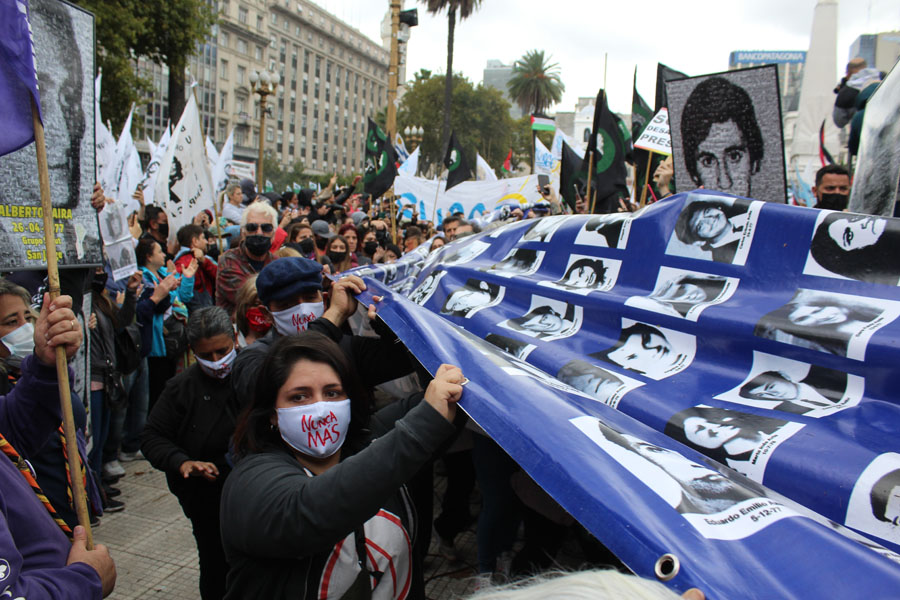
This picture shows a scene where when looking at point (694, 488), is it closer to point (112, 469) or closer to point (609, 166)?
point (609, 166)

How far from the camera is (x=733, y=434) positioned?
4.93ft

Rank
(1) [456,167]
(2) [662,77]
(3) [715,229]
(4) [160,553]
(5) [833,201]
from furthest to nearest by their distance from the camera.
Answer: (1) [456,167] → (2) [662,77] → (4) [160,553] → (5) [833,201] → (3) [715,229]

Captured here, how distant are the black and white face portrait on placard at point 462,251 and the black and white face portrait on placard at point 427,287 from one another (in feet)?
0.26

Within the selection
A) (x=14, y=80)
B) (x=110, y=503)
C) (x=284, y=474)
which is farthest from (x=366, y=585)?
(x=110, y=503)

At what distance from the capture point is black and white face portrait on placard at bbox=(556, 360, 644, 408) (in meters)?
1.83

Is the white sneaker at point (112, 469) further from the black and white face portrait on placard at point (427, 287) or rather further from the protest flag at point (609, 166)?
the protest flag at point (609, 166)

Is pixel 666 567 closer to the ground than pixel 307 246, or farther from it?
closer to the ground

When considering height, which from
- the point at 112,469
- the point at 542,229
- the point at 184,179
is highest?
the point at 184,179

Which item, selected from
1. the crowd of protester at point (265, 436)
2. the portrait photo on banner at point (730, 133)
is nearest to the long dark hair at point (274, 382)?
the crowd of protester at point (265, 436)

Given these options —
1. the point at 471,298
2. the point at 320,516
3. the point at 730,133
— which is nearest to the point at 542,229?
the point at 471,298

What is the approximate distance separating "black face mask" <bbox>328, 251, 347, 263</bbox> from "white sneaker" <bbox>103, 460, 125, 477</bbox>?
249 cm

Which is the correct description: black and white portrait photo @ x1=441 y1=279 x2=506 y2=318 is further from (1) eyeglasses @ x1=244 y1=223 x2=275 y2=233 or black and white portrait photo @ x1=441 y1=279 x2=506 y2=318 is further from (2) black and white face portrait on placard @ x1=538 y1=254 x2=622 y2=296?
(1) eyeglasses @ x1=244 y1=223 x2=275 y2=233

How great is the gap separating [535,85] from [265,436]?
66.1m

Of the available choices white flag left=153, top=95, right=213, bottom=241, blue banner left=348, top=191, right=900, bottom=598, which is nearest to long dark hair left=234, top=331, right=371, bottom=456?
blue banner left=348, top=191, right=900, bottom=598
